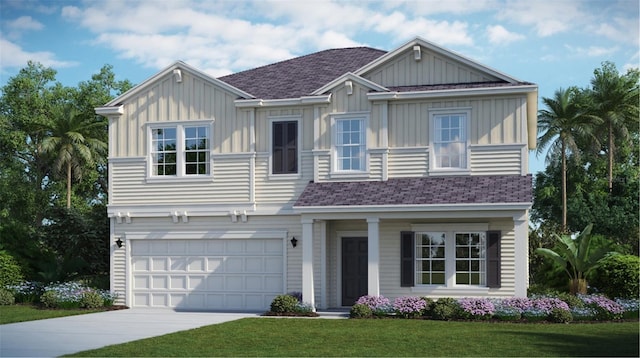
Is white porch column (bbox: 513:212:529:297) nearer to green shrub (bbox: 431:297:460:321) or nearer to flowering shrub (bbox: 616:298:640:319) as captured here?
green shrub (bbox: 431:297:460:321)

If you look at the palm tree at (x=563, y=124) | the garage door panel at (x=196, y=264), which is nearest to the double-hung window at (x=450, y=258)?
the garage door panel at (x=196, y=264)

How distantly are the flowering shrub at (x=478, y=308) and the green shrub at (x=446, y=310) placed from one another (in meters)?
0.17

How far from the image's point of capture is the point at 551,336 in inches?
667

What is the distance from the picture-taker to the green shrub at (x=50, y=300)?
2411cm

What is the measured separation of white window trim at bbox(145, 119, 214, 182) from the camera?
79.6 feet

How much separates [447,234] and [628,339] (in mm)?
6714

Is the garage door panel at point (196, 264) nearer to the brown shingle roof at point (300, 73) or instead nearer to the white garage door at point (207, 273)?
the white garage door at point (207, 273)

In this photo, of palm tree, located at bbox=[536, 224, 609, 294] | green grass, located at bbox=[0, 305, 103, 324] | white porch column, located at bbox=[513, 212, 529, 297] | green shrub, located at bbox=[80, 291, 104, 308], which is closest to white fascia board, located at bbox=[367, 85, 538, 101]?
white porch column, located at bbox=[513, 212, 529, 297]

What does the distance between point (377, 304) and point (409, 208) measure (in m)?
2.57

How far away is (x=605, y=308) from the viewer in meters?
20.3

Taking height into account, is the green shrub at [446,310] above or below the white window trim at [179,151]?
below

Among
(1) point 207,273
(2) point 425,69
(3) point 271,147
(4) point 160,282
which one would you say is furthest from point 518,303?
(4) point 160,282

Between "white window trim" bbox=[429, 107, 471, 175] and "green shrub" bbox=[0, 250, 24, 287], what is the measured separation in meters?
13.7

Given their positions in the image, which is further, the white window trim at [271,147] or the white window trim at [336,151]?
the white window trim at [271,147]
